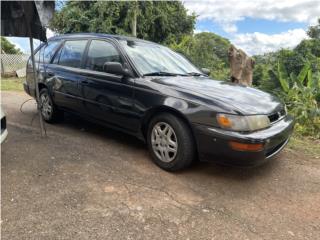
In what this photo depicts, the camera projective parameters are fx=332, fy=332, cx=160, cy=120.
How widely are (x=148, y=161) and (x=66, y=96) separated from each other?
1973mm

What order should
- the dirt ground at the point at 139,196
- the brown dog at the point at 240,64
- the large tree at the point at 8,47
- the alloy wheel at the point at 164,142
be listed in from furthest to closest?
the large tree at the point at 8,47
the brown dog at the point at 240,64
the alloy wheel at the point at 164,142
the dirt ground at the point at 139,196

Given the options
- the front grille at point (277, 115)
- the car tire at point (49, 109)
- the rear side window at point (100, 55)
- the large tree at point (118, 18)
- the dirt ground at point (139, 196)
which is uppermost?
the large tree at point (118, 18)

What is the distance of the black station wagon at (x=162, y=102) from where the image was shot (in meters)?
3.64

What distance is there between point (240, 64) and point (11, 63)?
40.3ft

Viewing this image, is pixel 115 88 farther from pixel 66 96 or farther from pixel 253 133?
pixel 253 133

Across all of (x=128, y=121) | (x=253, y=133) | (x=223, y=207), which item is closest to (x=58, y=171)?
(x=128, y=121)

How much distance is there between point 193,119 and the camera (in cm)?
379

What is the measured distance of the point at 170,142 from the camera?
4035 millimetres

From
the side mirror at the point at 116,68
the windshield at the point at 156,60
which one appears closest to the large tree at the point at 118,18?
the windshield at the point at 156,60

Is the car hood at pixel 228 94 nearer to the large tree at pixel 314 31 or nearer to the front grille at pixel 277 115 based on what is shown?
the front grille at pixel 277 115

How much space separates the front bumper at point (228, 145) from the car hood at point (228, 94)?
0.28 m

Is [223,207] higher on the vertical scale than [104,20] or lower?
lower

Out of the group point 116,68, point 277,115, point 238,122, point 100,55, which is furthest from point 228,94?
point 100,55

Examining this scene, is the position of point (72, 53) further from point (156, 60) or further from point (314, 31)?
point (314, 31)
